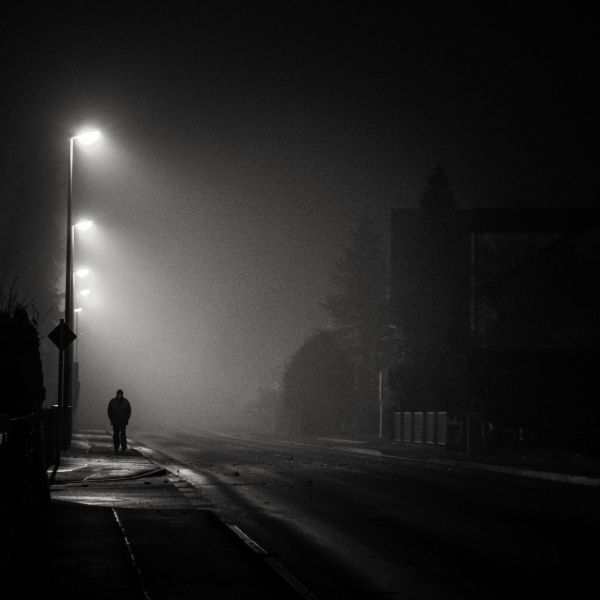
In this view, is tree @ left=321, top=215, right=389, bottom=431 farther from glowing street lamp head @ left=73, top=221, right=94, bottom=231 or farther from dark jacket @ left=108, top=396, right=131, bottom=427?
dark jacket @ left=108, top=396, right=131, bottom=427

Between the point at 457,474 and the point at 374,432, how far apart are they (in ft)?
153

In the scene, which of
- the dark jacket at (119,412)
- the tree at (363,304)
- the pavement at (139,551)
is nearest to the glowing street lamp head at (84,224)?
the dark jacket at (119,412)

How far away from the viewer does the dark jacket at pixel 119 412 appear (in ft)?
124

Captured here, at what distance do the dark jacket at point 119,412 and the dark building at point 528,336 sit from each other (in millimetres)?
11006

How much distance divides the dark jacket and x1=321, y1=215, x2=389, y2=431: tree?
55460 mm

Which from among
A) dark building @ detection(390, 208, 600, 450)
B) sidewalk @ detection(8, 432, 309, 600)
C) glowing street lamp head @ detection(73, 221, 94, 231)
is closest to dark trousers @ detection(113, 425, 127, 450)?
dark building @ detection(390, 208, 600, 450)

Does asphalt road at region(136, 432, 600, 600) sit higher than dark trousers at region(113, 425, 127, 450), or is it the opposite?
dark trousers at region(113, 425, 127, 450)

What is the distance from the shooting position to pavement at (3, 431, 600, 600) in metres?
9.82

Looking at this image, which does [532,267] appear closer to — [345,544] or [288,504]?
[288,504]

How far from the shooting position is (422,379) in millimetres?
65188

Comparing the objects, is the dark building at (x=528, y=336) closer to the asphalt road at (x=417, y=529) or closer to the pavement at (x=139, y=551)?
the asphalt road at (x=417, y=529)

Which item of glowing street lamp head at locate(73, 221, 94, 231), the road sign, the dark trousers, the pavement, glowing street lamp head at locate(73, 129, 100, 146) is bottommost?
the pavement

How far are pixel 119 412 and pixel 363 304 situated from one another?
6232cm

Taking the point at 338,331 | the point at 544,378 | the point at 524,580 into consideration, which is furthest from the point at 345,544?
the point at 338,331
